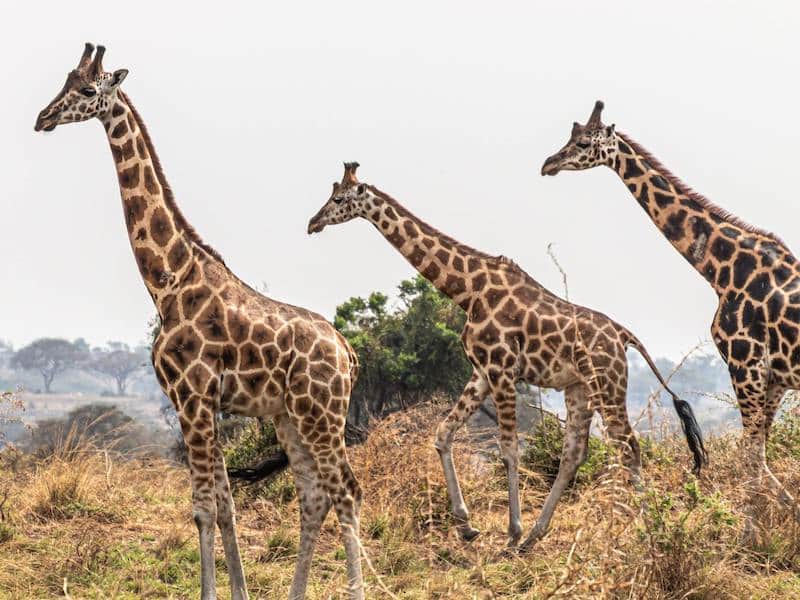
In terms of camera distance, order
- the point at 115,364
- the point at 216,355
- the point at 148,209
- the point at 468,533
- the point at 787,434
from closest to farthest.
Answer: the point at 216,355, the point at 148,209, the point at 468,533, the point at 787,434, the point at 115,364

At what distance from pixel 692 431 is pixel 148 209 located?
5300mm

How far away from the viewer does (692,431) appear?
9.52 metres

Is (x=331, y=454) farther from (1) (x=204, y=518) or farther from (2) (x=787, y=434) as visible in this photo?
(2) (x=787, y=434)

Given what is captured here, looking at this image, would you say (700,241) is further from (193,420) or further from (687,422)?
(193,420)

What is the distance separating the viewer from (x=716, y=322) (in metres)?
9.48

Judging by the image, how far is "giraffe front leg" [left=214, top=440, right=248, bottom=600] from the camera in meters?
7.65


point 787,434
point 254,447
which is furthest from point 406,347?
point 787,434

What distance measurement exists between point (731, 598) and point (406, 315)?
15432mm

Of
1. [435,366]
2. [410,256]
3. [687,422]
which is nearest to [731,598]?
[687,422]

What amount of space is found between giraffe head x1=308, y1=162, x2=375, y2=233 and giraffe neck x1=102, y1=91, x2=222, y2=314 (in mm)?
2252

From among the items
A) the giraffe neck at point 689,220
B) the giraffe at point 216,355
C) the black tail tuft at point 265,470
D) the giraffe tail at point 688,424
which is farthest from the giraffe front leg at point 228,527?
the giraffe neck at point 689,220

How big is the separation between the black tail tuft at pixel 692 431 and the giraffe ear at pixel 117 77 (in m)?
5.59

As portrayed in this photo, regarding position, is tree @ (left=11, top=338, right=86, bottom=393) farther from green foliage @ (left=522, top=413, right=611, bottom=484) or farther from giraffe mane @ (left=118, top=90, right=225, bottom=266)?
giraffe mane @ (left=118, top=90, right=225, bottom=266)

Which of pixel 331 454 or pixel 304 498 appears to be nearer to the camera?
pixel 331 454
